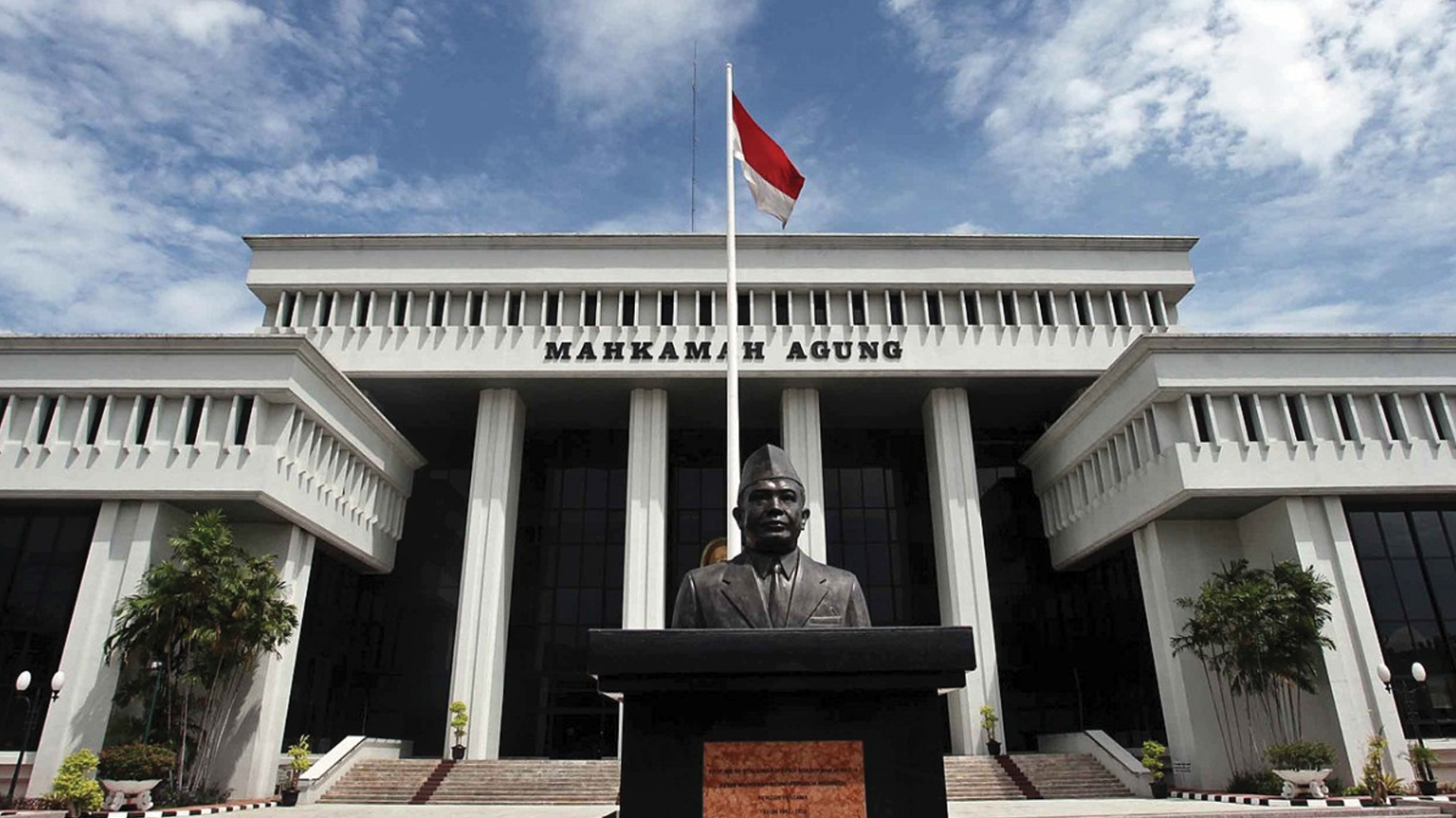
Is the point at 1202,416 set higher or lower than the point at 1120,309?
lower

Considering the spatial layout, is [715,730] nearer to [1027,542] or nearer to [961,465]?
[961,465]

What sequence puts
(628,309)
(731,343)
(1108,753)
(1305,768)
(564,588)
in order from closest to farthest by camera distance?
(731,343) → (1305,768) → (1108,753) → (628,309) → (564,588)

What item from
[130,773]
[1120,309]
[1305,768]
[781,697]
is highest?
[1120,309]

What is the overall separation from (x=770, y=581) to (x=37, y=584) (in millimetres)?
32206

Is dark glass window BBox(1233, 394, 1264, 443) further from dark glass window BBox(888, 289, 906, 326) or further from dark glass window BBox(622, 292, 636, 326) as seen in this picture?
dark glass window BBox(622, 292, 636, 326)

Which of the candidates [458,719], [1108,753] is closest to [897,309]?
[1108,753]

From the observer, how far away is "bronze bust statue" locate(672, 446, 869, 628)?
288 inches

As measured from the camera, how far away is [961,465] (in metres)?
37.8

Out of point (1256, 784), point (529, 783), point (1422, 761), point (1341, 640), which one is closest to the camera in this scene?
point (1422, 761)

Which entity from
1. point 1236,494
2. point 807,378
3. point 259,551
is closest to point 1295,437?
point 1236,494

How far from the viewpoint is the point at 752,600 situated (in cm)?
733

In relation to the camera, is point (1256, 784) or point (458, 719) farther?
point (458, 719)

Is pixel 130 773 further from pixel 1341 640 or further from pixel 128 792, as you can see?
pixel 1341 640

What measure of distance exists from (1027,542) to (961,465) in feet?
21.0
